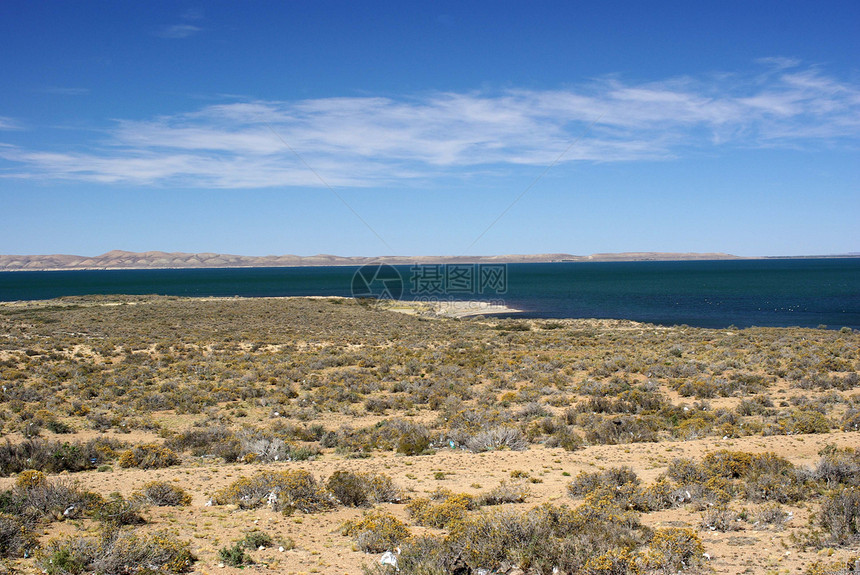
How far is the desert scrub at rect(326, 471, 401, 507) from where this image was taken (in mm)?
9000

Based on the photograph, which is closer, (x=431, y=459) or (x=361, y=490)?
(x=361, y=490)

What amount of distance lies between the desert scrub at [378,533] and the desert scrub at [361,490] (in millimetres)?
1121

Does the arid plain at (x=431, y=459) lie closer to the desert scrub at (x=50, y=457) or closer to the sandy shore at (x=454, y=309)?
the desert scrub at (x=50, y=457)

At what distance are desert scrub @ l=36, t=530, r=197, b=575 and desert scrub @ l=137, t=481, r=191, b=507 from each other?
1.80 metres

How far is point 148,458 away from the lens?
37.0 ft

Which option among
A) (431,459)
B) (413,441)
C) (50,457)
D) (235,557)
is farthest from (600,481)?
(50,457)

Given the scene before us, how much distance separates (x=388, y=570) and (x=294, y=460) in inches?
248

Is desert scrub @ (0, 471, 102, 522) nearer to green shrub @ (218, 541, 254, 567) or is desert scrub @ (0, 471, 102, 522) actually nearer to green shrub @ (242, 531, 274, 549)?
green shrub @ (242, 531, 274, 549)

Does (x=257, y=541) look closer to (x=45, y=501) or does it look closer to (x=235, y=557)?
(x=235, y=557)

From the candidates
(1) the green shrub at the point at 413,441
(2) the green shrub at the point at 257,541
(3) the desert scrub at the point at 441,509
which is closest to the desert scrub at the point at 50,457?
(2) the green shrub at the point at 257,541

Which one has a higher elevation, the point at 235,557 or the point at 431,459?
the point at 235,557

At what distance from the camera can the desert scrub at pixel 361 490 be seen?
9.00 metres

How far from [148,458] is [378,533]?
678 centimetres

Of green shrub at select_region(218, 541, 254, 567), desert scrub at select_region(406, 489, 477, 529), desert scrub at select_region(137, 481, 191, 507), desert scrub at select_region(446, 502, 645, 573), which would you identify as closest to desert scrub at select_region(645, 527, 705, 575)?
desert scrub at select_region(446, 502, 645, 573)
